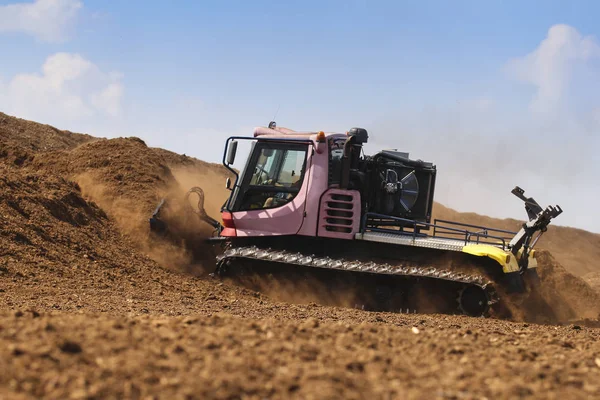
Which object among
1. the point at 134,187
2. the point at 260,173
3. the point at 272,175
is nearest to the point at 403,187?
the point at 272,175

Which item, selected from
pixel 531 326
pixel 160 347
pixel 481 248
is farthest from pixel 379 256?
pixel 160 347

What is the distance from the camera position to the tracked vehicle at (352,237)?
38.2ft

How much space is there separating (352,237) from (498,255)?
7.84 feet

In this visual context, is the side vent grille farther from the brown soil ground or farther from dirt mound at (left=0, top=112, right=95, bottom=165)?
dirt mound at (left=0, top=112, right=95, bottom=165)

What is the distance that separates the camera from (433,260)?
11969 millimetres

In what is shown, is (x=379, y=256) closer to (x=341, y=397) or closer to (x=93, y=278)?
(x=93, y=278)

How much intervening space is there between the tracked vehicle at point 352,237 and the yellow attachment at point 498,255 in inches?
0.6

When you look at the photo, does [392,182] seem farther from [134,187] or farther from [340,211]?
[134,187]

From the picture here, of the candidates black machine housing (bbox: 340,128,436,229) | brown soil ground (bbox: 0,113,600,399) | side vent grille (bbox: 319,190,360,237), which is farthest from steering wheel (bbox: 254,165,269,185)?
brown soil ground (bbox: 0,113,600,399)

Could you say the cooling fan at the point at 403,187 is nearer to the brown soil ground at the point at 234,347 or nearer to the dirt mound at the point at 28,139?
the brown soil ground at the point at 234,347

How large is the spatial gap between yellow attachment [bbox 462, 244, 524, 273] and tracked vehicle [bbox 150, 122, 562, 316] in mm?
15

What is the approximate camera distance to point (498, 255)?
11.2m

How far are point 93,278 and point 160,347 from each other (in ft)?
26.5

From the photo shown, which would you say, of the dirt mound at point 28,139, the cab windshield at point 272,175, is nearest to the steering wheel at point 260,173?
the cab windshield at point 272,175
